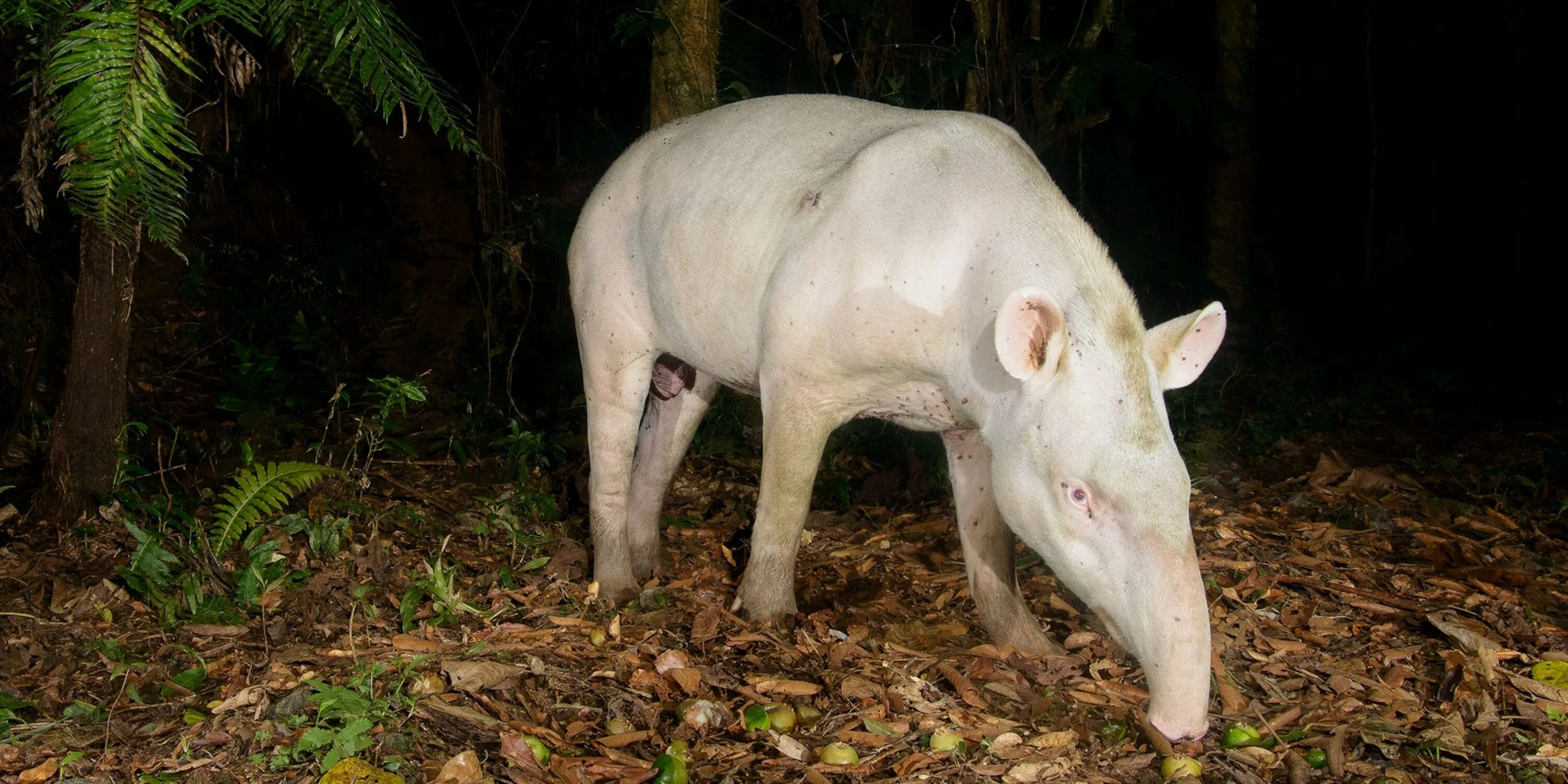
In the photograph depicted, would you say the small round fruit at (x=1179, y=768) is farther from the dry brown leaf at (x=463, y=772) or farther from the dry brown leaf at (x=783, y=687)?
the dry brown leaf at (x=463, y=772)

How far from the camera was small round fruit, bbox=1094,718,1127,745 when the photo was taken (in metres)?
3.87

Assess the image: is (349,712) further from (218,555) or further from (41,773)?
(218,555)

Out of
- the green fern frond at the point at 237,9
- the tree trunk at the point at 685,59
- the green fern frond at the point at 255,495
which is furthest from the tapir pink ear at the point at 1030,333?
the green fern frond at the point at 255,495

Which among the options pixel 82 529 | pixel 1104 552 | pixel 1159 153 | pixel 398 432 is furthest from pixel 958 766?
pixel 1159 153

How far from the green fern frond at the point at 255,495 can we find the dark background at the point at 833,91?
4.61 ft

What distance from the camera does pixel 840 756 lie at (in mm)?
3559

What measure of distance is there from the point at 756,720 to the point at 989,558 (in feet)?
4.34

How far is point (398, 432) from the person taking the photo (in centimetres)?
695

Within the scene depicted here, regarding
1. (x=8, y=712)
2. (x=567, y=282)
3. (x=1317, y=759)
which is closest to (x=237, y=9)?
(x=8, y=712)

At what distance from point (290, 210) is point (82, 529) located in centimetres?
442

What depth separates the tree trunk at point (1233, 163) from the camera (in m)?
8.90

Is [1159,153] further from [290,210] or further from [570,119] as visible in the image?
[290,210]

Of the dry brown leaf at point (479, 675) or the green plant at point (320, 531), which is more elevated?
the green plant at point (320, 531)

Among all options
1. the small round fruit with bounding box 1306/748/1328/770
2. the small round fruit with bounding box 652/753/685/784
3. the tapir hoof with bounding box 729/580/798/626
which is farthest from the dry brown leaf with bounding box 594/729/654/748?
the small round fruit with bounding box 1306/748/1328/770
